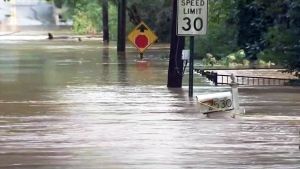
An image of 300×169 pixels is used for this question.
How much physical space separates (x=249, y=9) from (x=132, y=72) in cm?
1063

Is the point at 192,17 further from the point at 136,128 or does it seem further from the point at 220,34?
the point at 220,34

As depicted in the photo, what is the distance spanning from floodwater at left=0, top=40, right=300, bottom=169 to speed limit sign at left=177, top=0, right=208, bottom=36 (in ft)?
5.04

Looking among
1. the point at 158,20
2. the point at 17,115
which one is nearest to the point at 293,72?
the point at 17,115

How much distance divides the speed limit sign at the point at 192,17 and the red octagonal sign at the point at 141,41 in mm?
18385

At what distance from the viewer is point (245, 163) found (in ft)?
34.8

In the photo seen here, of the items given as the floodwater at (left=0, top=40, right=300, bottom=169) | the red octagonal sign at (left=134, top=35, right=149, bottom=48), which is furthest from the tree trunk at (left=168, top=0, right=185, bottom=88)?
the red octagonal sign at (left=134, top=35, right=149, bottom=48)

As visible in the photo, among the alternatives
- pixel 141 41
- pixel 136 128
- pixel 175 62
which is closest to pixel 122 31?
pixel 141 41

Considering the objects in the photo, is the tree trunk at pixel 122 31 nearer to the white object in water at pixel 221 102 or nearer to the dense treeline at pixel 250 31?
the dense treeline at pixel 250 31

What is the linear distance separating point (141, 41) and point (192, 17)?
748 inches

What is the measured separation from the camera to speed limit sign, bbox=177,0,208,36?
18.7 metres

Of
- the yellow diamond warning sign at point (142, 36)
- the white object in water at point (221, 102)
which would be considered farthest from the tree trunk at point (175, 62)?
the yellow diamond warning sign at point (142, 36)

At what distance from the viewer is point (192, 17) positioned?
18859 millimetres

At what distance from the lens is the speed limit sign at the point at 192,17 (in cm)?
1870

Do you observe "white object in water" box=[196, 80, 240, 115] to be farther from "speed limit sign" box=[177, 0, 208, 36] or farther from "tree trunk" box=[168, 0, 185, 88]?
"tree trunk" box=[168, 0, 185, 88]
